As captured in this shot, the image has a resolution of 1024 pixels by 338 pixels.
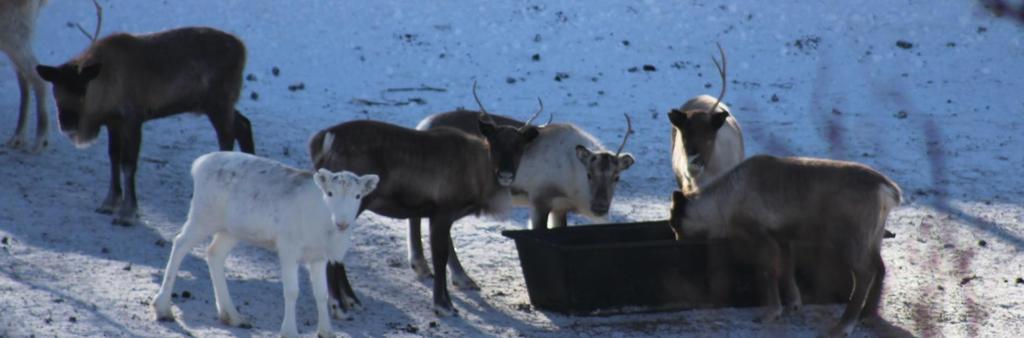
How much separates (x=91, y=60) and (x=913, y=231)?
5.26 m

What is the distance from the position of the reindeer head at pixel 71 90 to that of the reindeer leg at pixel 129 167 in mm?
261

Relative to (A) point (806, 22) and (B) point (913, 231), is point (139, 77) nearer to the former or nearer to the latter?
(B) point (913, 231)

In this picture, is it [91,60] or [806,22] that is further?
[806,22]

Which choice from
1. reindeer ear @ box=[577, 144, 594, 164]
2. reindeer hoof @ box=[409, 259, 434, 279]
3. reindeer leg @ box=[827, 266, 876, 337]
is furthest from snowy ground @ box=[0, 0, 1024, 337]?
reindeer ear @ box=[577, 144, 594, 164]

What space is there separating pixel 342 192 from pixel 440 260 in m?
1.35

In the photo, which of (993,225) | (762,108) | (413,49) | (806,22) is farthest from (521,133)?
(806,22)

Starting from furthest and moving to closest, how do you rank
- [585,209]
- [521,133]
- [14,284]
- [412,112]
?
[412,112] → [585,209] → [521,133] → [14,284]

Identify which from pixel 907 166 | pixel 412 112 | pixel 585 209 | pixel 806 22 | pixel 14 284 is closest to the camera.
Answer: pixel 14 284

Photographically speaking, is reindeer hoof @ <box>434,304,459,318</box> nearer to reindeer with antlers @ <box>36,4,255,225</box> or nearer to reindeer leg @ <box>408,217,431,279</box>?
reindeer leg @ <box>408,217,431,279</box>

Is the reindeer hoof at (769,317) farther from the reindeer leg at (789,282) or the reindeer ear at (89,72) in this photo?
the reindeer ear at (89,72)

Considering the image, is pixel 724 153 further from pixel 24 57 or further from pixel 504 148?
pixel 24 57

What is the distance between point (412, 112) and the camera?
42.3 ft

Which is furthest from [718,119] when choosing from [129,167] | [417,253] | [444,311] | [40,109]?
[40,109]

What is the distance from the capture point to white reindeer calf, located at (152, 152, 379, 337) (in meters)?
6.63
